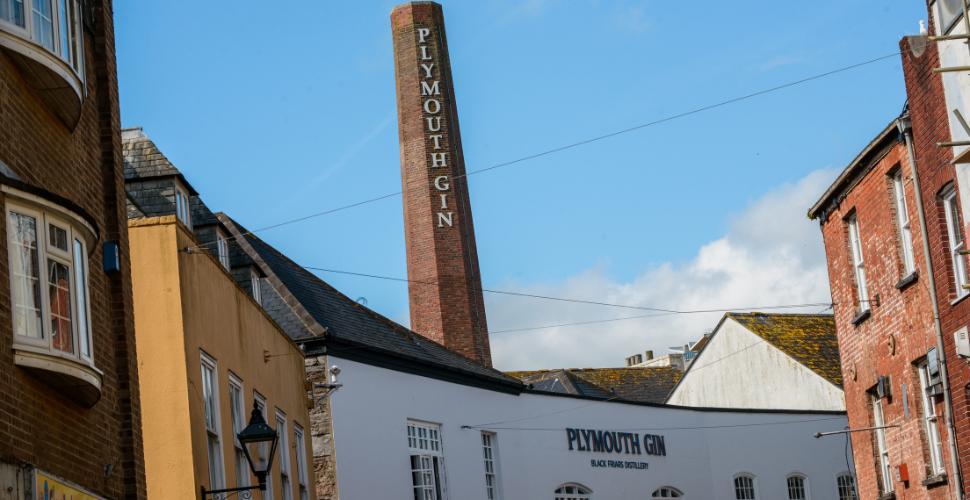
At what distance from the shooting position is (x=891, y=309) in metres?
18.8

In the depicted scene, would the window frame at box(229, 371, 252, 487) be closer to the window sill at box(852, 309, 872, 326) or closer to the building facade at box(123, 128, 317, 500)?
the building facade at box(123, 128, 317, 500)

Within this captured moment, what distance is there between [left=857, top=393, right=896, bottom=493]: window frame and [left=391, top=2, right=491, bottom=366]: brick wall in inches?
775

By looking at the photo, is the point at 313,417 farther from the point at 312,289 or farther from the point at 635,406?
the point at 635,406

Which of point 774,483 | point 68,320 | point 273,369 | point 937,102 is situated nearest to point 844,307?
point 937,102

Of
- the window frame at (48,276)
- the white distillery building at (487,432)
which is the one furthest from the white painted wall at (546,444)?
the window frame at (48,276)

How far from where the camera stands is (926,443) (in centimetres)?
1802

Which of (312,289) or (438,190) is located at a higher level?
(438,190)

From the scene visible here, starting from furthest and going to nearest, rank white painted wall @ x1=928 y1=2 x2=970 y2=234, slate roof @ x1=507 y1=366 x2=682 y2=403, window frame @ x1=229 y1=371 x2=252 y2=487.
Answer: slate roof @ x1=507 y1=366 x2=682 y2=403 → white painted wall @ x1=928 y1=2 x2=970 y2=234 → window frame @ x1=229 y1=371 x2=252 y2=487

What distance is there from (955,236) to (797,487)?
18.5 m

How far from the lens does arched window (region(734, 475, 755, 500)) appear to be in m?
32.3

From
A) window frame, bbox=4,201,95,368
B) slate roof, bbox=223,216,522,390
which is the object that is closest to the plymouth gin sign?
slate roof, bbox=223,216,522,390

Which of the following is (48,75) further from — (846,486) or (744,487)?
(846,486)

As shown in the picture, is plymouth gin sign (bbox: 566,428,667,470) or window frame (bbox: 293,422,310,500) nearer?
window frame (bbox: 293,422,310,500)

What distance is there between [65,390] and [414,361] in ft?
50.7
